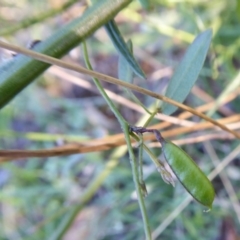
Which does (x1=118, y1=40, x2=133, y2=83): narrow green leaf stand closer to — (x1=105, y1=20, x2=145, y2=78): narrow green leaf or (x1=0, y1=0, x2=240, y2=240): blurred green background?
(x1=105, y1=20, x2=145, y2=78): narrow green leaf

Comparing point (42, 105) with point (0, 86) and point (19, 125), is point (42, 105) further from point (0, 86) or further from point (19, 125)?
point (0, 86)

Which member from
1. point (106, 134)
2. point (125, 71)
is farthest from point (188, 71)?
point (106, 134)

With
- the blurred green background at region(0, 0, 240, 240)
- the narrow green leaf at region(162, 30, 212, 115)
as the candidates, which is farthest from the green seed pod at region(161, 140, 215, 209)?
the blurred green background at region(0, 0, 240, 240)

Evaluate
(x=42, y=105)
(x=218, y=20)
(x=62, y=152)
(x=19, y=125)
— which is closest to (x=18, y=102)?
(x=42, y=105)

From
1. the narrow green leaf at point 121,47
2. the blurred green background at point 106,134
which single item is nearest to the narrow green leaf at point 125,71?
the narrow green leaf at point 121,47

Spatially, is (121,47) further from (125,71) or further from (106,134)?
Result: (106,134)
